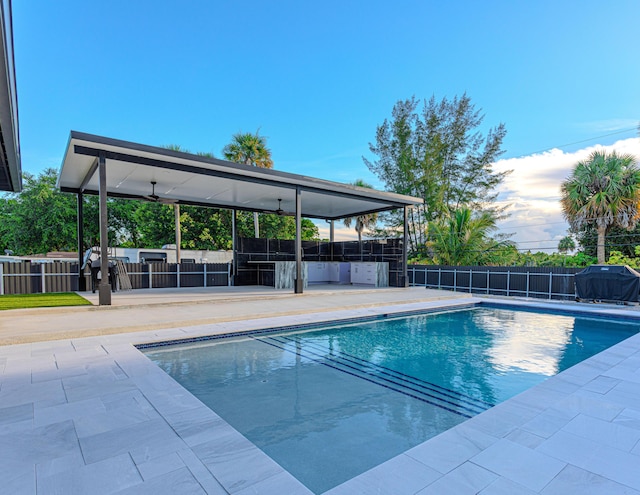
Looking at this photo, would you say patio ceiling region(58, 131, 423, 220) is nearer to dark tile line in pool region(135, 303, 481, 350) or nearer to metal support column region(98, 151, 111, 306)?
metal support column region(98, 151, 111, 306)

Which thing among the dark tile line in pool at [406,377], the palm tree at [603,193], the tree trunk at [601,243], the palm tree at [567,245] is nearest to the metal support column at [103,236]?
the dark tile line in pool at [406,377]

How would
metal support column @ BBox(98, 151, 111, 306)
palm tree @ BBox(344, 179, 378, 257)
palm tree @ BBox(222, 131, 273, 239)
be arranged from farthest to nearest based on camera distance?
palm tree @ BBox(344, 179, 378, 257) < palm tree @ BBox(222, 131, 273, 239) < metal support column @ BBox(98, 151, 111, 306)

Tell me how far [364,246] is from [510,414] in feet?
39.3

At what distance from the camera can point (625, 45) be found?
1218 cm

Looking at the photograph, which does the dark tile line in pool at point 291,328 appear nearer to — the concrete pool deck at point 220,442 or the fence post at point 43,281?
the concrete pool deck at point 220,442

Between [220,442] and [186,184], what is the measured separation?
8.57 meters

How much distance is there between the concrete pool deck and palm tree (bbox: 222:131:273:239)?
647 inches

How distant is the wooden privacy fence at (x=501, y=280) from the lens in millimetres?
11734

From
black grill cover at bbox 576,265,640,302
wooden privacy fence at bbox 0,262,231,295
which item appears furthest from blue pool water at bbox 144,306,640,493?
wooden privacy fence at bbox 0,262,231,295

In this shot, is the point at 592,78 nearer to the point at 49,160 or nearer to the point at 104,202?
the point at 104,202

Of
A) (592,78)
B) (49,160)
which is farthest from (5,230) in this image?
(592,78)

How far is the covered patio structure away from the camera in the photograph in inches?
274

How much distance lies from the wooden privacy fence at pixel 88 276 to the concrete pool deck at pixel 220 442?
773 cm

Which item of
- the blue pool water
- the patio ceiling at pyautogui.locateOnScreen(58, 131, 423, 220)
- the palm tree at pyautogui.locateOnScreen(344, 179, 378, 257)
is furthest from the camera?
the palm tree at pyautogui.locateOnScreen(344, 179, 378, 257)
